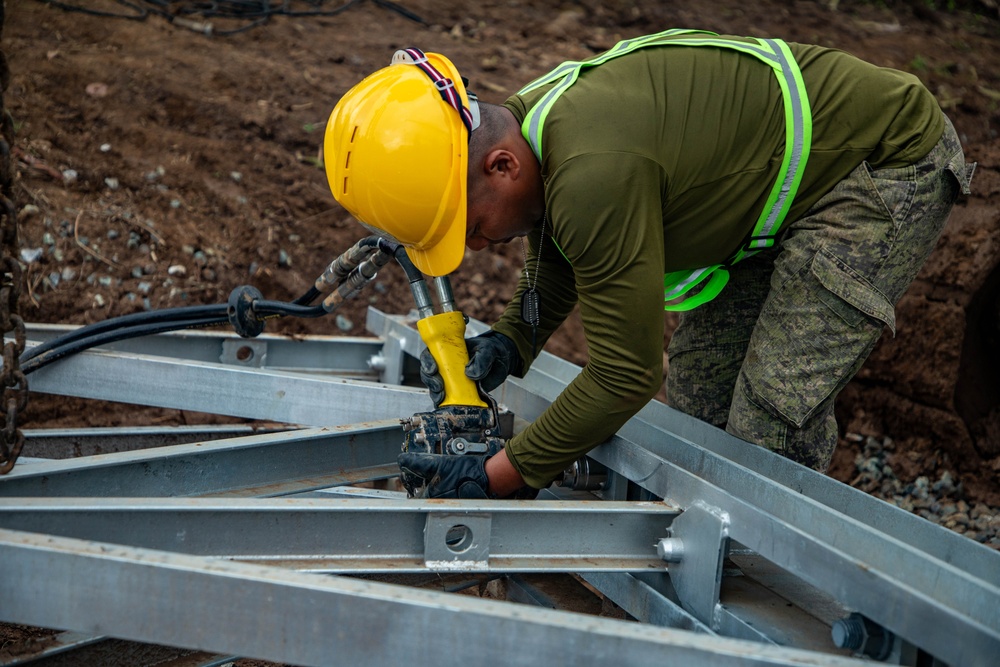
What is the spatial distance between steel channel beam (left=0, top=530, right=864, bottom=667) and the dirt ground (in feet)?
8.51

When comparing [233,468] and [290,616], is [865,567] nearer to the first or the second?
[290,616]

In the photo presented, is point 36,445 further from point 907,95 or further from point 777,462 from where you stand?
point 907,95

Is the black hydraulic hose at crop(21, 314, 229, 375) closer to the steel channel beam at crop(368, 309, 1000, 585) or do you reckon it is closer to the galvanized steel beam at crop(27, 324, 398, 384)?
the galvanized steel beam at crop(27, 324, 398, 384)

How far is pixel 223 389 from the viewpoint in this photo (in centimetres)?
337

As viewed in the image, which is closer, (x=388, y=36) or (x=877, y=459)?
(x=877, y=459)

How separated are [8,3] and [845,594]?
693cm

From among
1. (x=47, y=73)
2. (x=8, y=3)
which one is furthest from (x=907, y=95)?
(x=8, y=3)

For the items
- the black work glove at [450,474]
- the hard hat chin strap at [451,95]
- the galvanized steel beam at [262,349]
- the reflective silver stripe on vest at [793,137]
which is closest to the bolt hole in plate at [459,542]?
the black work glove at [450,474]

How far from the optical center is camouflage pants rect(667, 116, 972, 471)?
102 inches

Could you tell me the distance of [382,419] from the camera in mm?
3328

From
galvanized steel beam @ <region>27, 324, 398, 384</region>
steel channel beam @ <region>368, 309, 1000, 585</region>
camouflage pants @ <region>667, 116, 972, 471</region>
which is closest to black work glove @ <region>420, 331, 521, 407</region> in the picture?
steel channel beam @ <region>368, 309, 1000, 585</region>

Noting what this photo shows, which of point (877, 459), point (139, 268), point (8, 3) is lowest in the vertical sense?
point (877, 459)

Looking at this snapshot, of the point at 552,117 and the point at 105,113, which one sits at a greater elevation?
the point at 105,113

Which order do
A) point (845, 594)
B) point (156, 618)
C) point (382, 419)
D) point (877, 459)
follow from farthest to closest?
point (877, 459), point (382, 419), point (845, 594), point (156, 618)
